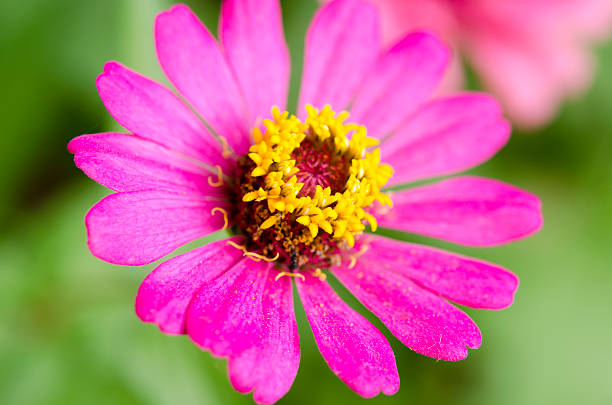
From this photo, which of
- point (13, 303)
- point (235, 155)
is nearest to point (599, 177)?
point (235, 155)

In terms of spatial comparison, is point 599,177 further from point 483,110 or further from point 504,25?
point 483,110

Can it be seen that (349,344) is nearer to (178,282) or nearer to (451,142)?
(178,282)

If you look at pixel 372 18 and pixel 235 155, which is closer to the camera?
pixel 235 155

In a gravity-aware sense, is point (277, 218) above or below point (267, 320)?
above

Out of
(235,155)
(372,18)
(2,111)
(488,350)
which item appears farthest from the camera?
(488,350)

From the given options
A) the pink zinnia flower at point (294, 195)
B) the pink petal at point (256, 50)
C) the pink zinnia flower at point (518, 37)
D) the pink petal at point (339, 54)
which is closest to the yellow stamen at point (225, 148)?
the pink zinnia flower at point (294, 195)

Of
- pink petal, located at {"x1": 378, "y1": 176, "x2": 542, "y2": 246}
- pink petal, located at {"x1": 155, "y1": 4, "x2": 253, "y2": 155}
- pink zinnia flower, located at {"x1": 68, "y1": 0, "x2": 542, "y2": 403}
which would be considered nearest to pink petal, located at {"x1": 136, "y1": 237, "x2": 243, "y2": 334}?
pink zinnia flower, located at {"x1": 68, "y1": 0, "x2": 542, "y2": 403}

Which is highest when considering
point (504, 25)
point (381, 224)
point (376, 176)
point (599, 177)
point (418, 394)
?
point (504, 25)
